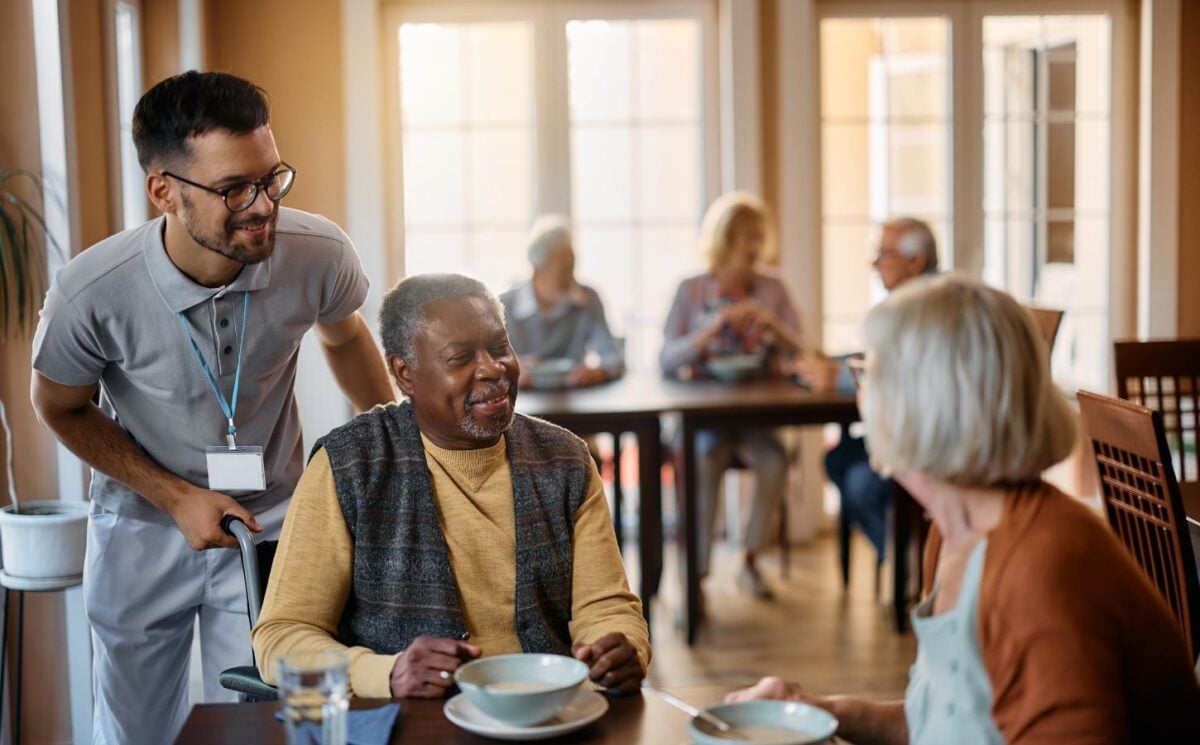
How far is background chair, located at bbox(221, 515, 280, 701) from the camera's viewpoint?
1.92 metres

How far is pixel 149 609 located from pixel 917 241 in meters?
2.89

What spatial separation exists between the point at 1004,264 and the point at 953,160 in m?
0.52

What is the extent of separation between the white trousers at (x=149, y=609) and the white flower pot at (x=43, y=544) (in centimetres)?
53

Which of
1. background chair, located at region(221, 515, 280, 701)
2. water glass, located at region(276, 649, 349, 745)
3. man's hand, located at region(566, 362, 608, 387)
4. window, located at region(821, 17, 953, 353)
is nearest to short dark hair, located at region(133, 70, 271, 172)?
background chair, located at region(221, 515, 280, 701)

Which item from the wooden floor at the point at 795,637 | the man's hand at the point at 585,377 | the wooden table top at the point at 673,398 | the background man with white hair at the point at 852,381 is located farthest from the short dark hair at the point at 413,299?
the man's hand at the point at 585,377

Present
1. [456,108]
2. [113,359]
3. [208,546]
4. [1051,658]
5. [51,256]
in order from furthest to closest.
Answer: [456,108]
[51,256]
[113,359]
[208,546]
[1051,658]

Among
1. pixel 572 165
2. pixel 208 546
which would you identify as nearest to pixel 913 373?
pixel 208 546

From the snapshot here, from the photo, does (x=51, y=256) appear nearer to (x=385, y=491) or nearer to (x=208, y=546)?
(x=208, y=546)

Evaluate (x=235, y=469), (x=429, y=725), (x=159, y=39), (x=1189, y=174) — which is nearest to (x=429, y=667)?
(x=429, y=725)

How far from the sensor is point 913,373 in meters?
1.33

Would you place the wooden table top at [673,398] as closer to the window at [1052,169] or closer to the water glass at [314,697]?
the window at [1052,169]

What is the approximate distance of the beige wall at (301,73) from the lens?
214 inches

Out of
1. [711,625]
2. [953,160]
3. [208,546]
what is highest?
[953,160]

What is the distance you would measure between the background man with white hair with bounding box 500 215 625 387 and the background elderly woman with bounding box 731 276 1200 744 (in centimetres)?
363
